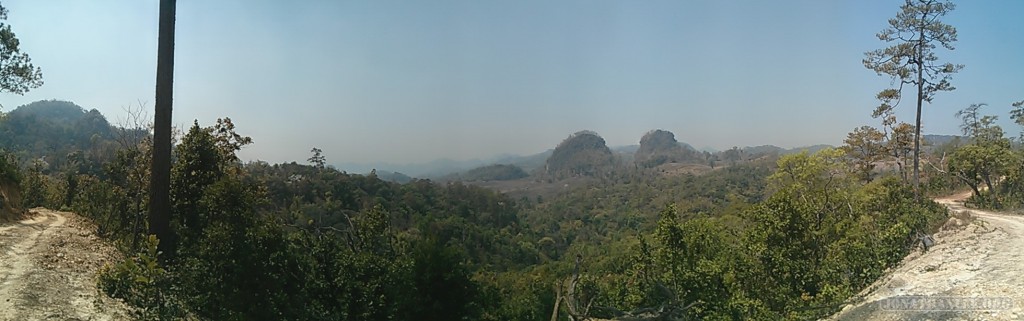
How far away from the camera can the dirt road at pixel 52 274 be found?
834 cm

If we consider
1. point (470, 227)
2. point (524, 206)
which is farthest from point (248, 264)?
point (524, 206)

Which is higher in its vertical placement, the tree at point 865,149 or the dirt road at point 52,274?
the tree at point 865,149

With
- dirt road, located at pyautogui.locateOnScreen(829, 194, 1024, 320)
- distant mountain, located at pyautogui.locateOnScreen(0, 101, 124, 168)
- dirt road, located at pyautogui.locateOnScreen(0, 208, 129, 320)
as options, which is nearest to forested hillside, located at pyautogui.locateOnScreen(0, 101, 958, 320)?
dirt road, located at pyautogui.locateOnScreen(0, 208, 129, 320)

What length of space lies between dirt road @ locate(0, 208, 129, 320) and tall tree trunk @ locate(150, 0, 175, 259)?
1717mm

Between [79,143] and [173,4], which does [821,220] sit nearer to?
[173,4]

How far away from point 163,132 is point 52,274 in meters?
3.74

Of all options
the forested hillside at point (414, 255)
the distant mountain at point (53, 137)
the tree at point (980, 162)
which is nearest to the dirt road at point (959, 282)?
the forested hillside at point (414, 255)

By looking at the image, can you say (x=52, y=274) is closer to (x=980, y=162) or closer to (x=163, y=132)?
(x=163, y=132)

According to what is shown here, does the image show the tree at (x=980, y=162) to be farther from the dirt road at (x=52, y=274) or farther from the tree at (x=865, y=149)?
the dirt road at (x=52, y=274)

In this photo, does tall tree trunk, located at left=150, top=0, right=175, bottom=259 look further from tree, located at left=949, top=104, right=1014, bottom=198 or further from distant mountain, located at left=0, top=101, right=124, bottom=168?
distant mountain, located at left=0, top=101, right=124, bottom=168

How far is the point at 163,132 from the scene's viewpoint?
36.6 ft

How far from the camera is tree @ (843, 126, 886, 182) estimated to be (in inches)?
1135

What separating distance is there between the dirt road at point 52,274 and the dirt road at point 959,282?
618 inches

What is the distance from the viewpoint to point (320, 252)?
31.4 ft
